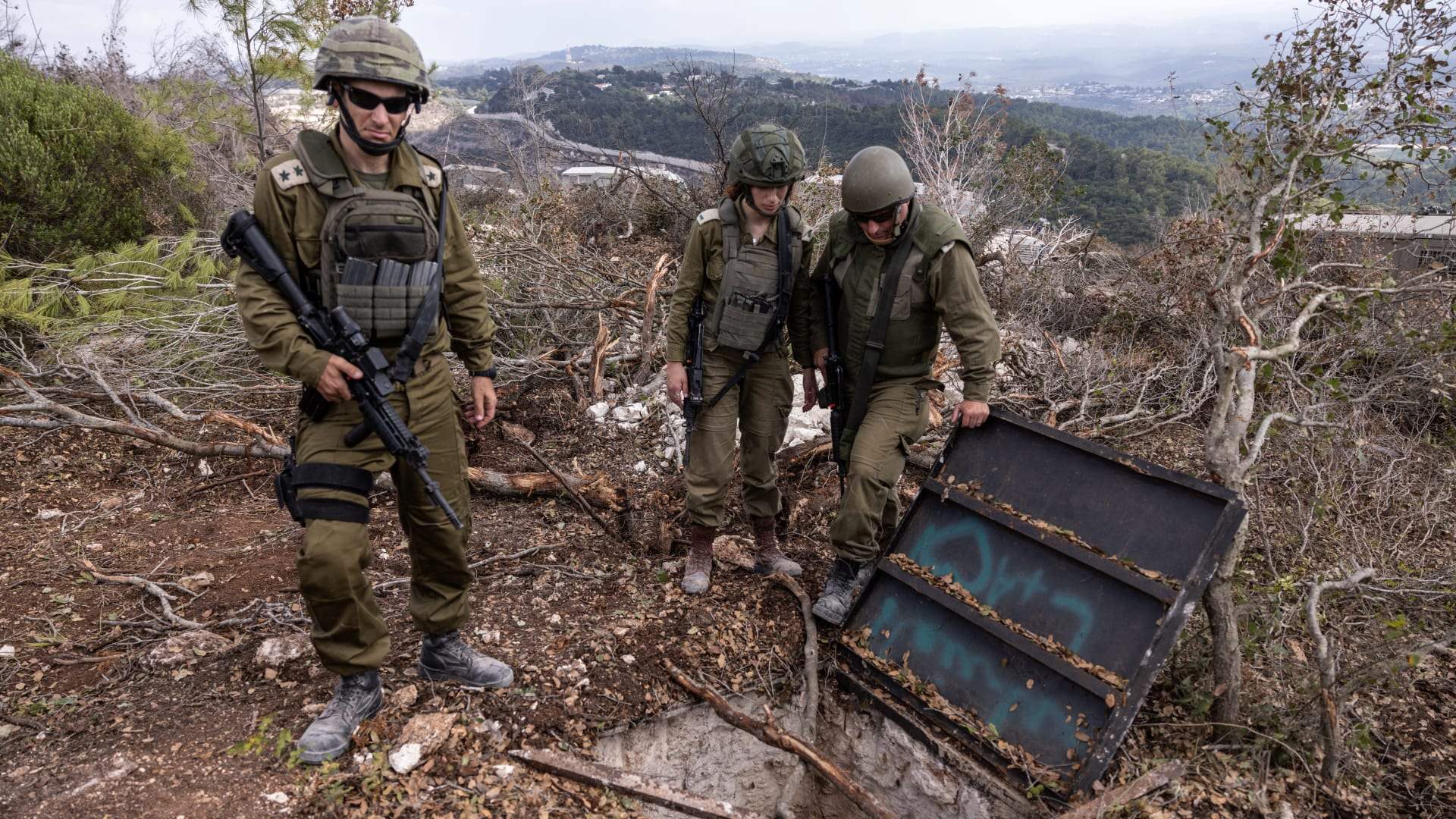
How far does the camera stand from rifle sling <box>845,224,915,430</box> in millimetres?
2943

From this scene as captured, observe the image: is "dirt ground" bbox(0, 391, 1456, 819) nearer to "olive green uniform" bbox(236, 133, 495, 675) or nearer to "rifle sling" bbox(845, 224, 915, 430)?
"olive green uniform" bbox(236, 133, 495, 675)

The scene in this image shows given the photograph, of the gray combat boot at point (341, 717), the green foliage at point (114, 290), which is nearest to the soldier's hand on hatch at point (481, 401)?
the gray combat boot at point (341, 717)

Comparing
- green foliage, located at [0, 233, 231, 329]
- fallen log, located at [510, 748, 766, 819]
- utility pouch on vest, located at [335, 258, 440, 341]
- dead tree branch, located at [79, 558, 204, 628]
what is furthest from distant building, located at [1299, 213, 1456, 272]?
green foliage, located at [0, 233, 231, 329]

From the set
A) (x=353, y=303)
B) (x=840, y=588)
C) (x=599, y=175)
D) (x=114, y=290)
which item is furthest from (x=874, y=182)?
(x=599, y=175)

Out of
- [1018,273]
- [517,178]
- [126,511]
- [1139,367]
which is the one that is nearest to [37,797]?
[126,511]

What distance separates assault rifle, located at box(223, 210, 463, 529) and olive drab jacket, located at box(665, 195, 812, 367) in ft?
3.96

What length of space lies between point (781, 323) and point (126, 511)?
3.53 metres

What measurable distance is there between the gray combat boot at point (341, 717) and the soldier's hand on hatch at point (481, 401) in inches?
33.2

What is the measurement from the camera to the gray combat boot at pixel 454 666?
273 cm

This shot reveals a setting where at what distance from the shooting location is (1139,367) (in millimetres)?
6211

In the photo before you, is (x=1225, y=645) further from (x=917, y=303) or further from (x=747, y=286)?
(x=747, y=286)

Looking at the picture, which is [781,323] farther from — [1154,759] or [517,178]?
[517,178]

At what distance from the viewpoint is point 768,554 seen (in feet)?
12.0

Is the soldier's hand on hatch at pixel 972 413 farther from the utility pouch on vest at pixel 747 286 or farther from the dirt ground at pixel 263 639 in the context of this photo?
the dirt ground at pixel 263 639
